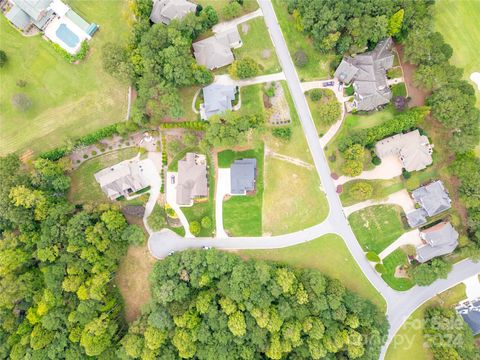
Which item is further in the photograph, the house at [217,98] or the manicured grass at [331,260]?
the manicured grass at [331,260]

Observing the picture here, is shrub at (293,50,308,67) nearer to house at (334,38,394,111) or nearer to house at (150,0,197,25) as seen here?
house at (334,38,394,111)

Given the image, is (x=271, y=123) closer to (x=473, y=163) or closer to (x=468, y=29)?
(x=473, y=163)

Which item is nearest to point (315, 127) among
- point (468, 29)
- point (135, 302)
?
point (468, 29)

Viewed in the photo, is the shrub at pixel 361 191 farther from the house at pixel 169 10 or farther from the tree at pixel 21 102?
the tree at pixel 21 102


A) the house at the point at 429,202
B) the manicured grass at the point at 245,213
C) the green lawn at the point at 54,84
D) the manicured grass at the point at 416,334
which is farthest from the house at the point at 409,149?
the green lawn at the point at 54,84

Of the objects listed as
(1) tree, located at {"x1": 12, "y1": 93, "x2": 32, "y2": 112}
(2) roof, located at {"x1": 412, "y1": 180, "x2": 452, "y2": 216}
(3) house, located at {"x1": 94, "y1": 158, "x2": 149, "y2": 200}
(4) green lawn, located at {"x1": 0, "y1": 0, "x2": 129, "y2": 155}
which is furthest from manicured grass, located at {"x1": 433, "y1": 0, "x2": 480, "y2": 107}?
(1) tree, located at {"x1": 12, "y1": 93, "x2": 32, "y2": 112}

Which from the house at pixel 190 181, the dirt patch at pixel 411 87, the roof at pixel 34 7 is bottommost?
the house at pixel 190 181

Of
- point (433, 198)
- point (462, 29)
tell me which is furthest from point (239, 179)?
point (462, 29)
